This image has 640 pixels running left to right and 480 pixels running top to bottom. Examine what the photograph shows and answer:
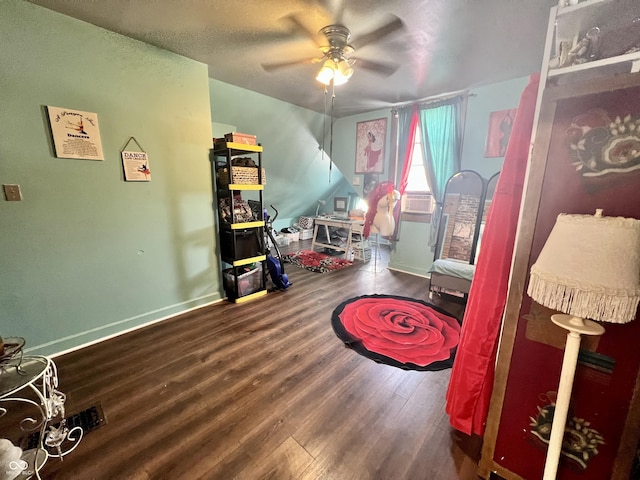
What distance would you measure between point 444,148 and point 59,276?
429 centimetres

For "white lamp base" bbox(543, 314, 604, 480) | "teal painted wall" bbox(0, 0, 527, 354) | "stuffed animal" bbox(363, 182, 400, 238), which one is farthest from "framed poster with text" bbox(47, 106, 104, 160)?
"stuffed animal" bbox(363, 182, 400, 238)

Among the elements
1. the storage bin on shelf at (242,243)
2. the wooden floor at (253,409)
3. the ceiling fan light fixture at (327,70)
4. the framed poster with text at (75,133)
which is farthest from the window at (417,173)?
the framed poster with text at (75,133)

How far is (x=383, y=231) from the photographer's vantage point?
145 inches

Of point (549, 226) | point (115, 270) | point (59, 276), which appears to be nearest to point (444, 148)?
point (549, 226)

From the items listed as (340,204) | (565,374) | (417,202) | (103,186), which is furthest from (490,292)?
(340,204)

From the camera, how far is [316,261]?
4402 mm

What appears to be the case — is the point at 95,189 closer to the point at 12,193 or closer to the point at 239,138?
the point at 12,193

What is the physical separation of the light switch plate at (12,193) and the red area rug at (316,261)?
2.98 meters

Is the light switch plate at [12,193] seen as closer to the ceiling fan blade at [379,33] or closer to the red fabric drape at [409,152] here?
the ceiling fan blade at [379,33]

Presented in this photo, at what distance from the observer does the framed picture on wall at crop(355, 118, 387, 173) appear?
3.97 metres

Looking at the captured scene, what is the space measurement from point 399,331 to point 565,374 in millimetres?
1514

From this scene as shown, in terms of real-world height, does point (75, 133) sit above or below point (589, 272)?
above

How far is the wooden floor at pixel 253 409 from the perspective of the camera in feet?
3.99

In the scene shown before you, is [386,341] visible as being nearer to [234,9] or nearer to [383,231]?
[383,231]
